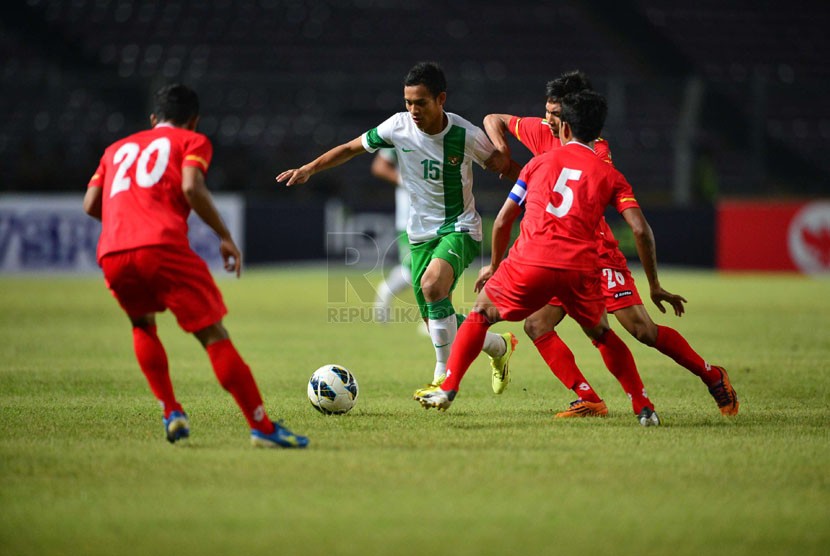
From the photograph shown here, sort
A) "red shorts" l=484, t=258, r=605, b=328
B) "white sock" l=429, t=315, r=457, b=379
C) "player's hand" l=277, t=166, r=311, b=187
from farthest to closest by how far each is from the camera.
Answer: "white sock" l=429, t=315, r=457, b=379 < "player's hand" l=277, t=166, r=311, b=187 < "red shorts" l=484, t=258, r=605, b=328

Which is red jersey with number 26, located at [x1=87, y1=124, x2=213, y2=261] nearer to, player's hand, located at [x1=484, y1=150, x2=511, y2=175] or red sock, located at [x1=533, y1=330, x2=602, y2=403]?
player's hand, located at [x1=484, y1=150, x2=511, y2=175]

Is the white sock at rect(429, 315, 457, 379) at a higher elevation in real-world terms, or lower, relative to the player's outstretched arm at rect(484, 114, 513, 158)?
lower

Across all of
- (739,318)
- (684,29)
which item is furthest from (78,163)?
(684,29)

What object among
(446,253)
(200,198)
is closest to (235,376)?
(200,198)

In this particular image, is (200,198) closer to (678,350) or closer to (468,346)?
(468,346)

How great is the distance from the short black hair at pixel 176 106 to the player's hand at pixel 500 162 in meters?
2.16

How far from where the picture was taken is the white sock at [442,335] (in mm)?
7359

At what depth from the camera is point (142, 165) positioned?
17.8 feet

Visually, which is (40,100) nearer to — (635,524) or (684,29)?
(684,29)

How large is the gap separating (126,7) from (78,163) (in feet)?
24.8

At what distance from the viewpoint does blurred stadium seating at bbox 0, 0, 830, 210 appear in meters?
23.0

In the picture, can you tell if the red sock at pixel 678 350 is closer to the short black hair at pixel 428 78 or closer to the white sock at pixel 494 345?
the white sock at pixel 494 345

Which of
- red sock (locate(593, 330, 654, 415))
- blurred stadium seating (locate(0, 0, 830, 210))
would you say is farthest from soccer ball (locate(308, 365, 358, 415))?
blurred stadium seating (locate(0, 0, 830, 210))

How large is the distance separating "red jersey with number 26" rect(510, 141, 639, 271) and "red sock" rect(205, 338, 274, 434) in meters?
1.64
